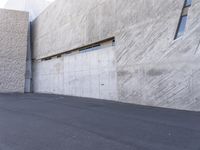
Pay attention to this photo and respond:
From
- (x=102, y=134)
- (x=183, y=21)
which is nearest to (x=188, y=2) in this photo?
(x=183, y=21)

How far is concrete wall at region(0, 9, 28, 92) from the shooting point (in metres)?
17.8

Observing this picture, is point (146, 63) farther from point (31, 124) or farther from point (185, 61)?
point (31, 124)

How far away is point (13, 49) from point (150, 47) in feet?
47.3

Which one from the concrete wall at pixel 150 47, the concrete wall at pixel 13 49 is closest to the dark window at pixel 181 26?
the concrete wall at pixel 150 47

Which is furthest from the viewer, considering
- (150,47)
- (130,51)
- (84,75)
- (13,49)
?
(13,49)

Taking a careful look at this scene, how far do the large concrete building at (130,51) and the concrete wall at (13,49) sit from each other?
480 cm

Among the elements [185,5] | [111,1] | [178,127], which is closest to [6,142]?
[178,127]

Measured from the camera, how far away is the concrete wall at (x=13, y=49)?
17797 millimetres

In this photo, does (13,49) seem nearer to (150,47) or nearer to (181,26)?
(150,47)

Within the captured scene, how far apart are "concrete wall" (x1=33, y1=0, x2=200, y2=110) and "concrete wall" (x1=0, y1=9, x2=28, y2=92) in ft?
29.1

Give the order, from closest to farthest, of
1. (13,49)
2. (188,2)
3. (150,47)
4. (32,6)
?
(188,2), (150,47), (13,49), (32,6)

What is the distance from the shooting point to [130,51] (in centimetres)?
883

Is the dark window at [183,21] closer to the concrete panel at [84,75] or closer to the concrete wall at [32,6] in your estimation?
the concrete panel at [84,75]

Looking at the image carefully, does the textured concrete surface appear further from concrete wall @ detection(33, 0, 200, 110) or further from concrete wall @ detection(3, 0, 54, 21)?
concrete wall @ detection(3, 0, 54, 21)
